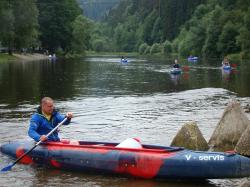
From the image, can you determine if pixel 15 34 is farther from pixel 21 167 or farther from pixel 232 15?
pixel 21 167

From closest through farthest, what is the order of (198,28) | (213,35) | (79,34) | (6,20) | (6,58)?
(6,20) < (6,58) < (213,35) < (79,34) < (198,28)

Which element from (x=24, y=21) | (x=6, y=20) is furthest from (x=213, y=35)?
(x=6, y=20)

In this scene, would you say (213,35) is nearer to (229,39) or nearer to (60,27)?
(229,39)

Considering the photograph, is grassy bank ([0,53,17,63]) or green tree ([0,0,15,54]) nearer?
green tree ([0,0,15,54])

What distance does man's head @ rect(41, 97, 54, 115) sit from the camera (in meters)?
12.3

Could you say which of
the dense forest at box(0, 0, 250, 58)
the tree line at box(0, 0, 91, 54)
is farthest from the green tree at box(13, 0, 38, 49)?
the tree line at box(0, 0, 91, 54)

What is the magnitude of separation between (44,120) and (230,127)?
4859mm

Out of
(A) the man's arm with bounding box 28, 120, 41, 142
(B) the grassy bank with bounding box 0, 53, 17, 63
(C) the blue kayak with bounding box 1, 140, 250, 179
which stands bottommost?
(B) the grassy bank with bounding box 0, 53, 17, 63

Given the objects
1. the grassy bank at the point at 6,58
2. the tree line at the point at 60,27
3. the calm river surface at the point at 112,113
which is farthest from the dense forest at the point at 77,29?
the calm river surface at the point at 112,113

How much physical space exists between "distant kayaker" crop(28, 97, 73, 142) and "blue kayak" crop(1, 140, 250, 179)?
35 cm

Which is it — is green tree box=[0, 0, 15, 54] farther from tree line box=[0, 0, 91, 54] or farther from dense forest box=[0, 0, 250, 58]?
tree line box=[0, 0, 91, 54]

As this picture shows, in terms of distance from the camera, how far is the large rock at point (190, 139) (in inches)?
526

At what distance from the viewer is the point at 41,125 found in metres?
12.7

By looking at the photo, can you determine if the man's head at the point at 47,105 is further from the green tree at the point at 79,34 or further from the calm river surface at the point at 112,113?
the green tree at the point at 79,34
